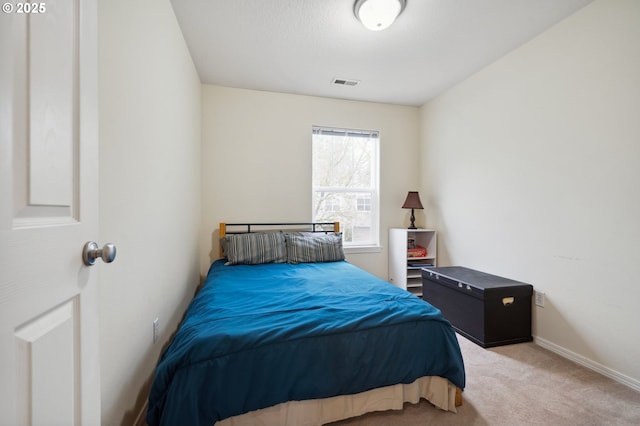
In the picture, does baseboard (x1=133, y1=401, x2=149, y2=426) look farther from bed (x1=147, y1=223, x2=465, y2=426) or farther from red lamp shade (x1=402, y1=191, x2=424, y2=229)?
red lamp shade (x1=402, y1=191, x2=424, y2=229)

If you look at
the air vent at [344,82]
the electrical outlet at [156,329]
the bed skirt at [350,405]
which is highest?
the air vent at [344,82]

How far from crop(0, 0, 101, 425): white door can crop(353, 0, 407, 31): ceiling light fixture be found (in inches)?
66.5

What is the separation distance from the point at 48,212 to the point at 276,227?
2799mm

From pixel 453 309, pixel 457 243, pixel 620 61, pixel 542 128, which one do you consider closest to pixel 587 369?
pixel 453 309

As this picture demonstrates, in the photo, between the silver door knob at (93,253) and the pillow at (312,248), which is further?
the pillow at (312,248)

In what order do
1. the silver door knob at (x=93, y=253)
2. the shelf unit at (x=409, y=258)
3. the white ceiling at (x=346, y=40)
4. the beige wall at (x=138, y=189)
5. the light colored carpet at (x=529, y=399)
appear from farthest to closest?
1. the shelf unit at (x=409, y=258)
2. the white ceiling at (x=346, y=40)
3. the light colored carpet at (x=529, y=399)
4. the beige wall at (x=138, y=189)
5. the silver door knob at (x=93, y=253)

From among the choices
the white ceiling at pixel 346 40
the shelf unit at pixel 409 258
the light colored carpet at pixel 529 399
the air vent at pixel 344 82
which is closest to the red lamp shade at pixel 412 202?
the shelf unit at pixel 409 258

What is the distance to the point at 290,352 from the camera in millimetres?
1280

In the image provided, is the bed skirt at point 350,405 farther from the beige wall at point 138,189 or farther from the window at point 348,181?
the window at point 348,181

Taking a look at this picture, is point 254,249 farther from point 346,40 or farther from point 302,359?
point 346,40

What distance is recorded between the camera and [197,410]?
1132 millimetres

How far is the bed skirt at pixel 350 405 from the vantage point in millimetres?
1281

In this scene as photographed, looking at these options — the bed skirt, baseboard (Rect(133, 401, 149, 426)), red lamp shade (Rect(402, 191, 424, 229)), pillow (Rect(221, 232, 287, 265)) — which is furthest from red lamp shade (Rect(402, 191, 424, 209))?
baseboard (Rect(133, 401, 149, 426))

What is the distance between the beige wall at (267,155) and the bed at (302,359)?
5.11ft
